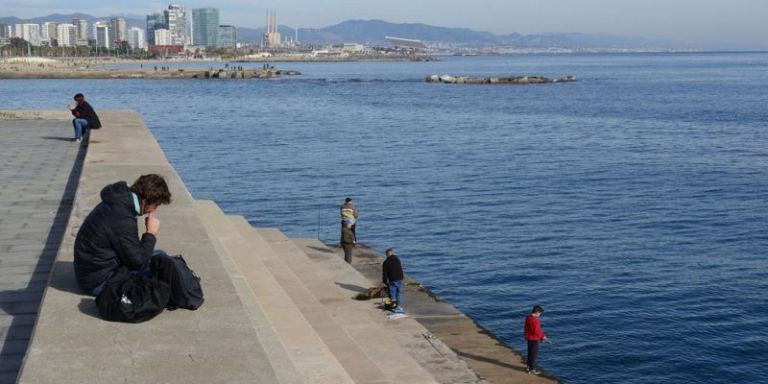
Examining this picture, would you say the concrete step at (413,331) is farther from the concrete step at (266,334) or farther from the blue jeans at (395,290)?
the concrete step at (266,334)

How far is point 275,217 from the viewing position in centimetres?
3156

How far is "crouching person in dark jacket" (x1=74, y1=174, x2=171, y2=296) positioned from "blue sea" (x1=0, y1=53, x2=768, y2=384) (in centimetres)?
1026

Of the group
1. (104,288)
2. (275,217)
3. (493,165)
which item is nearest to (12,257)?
(104,288)

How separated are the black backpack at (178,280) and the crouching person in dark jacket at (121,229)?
0.51 ft

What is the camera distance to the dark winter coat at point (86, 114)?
72.2 ft

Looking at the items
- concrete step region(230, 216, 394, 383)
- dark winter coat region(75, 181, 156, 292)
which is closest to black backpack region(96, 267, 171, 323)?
dark winter coat region(75, 181, 156, 292)

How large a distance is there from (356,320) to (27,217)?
470cm

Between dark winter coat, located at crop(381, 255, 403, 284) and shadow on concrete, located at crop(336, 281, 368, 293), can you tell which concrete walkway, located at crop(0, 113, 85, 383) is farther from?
dark winter coat, located at crop(381, 255, 403, 284)

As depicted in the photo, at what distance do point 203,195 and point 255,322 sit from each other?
93.6 ft

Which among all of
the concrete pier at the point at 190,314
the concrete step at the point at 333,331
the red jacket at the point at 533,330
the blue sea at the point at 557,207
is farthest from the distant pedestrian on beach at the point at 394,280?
the blue sea at the point at 557,207

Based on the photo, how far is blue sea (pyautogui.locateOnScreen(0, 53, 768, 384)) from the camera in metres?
19.0

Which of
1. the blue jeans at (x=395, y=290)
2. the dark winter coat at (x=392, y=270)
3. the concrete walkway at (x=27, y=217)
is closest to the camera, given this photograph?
the concrete walkway at (x=27, y=217)

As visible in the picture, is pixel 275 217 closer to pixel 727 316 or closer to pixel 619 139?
pixel 727 316

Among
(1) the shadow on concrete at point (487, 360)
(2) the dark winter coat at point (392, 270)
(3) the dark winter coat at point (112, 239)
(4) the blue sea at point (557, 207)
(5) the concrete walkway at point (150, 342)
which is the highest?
(3) the dark winter coat at point (112, 239)
